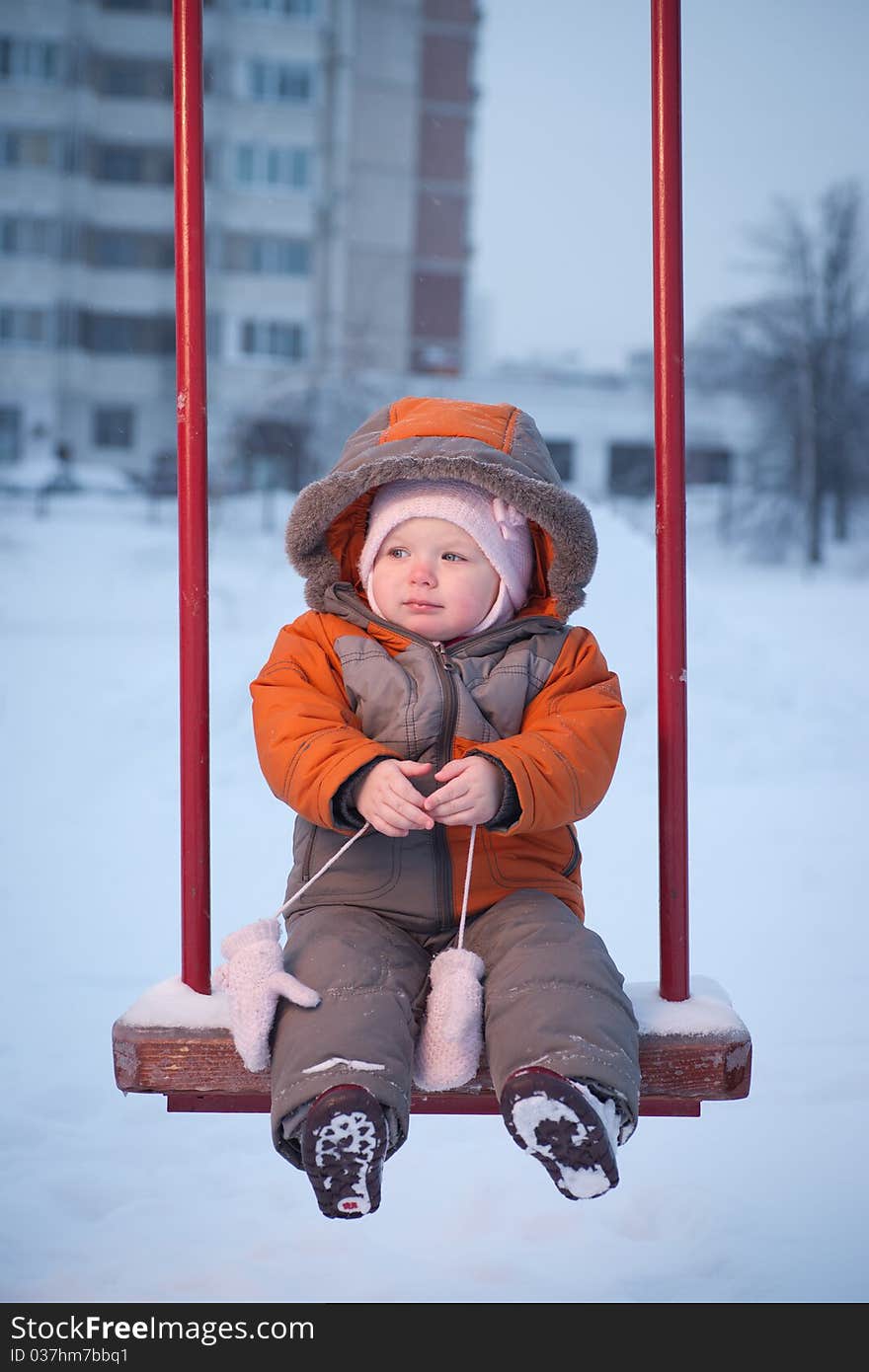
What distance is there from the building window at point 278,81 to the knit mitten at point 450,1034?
7349mm

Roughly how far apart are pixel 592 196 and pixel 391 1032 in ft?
21.6

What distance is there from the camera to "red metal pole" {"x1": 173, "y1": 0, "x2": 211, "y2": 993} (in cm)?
137

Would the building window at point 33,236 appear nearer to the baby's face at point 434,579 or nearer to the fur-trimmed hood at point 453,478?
the fur-trimmed hood at point 453,478

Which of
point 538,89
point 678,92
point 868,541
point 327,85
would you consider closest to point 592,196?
point 538,89

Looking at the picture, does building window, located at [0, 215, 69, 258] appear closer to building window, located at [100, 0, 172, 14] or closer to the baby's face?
building window, located at [100, 0, 172, 14]

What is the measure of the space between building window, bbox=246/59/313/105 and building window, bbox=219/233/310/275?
740mm

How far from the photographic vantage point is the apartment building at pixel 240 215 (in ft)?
23.5

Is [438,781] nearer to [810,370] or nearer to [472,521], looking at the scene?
[472,521]

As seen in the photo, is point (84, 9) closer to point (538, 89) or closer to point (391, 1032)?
point (538, 89)

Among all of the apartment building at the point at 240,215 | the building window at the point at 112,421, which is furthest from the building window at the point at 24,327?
the building window at the point at 112,421

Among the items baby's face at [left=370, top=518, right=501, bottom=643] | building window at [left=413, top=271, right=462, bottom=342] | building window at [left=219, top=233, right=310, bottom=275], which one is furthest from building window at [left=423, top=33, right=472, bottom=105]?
baby's face at [left=370, top=518, right=501, bottom=643]

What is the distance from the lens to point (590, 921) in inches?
139

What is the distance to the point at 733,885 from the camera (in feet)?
12.6
